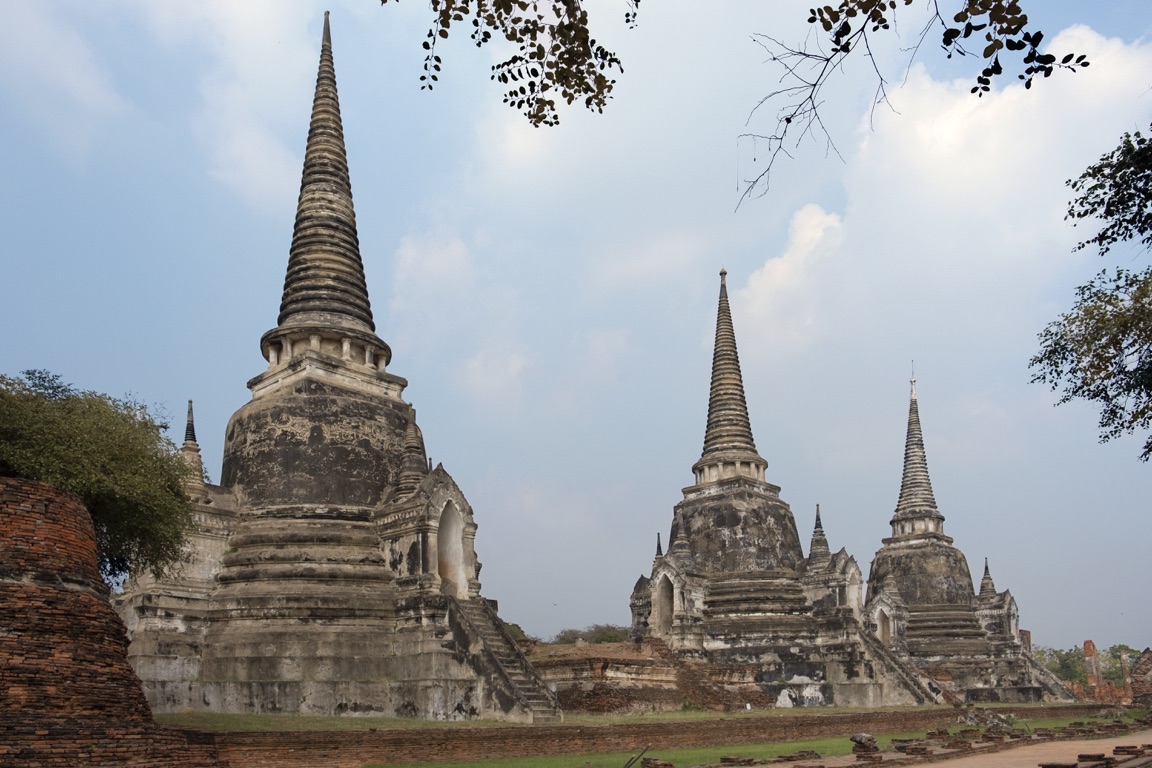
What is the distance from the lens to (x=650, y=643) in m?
28.8

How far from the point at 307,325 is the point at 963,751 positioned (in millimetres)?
16316

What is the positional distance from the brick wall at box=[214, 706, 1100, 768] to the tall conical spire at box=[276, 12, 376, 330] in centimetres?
1190

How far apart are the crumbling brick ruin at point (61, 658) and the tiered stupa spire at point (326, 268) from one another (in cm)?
1265

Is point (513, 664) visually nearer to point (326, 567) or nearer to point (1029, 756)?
point (326, 567)

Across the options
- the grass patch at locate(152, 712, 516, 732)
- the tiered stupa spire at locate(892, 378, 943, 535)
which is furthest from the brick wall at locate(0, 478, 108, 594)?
the tiered stupa spire at locate(892, 378, 943, 535)

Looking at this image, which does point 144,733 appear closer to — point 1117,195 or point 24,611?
point 24,611

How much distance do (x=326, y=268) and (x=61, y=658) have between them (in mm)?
16006

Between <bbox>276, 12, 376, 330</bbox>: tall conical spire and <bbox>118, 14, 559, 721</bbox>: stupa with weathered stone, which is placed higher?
<bbox>276, 12, 376, 330</bbox>: tall conical spire

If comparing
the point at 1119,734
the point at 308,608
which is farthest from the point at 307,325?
the point at 1119,734

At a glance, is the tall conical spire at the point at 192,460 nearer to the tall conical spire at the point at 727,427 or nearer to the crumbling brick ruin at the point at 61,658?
the crumbling brick ruin at the point at 61,658

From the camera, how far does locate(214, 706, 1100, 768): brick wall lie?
14.3 metres

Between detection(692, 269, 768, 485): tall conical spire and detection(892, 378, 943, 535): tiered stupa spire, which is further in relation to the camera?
detection(892, 378, 943, 535): tiered stupa spire

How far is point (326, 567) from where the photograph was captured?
2194 centimetres

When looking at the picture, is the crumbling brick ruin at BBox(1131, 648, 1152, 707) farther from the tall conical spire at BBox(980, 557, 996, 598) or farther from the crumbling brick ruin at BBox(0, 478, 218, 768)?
the crumbling brick ruin at BBox(0, 478, 218, 768)
